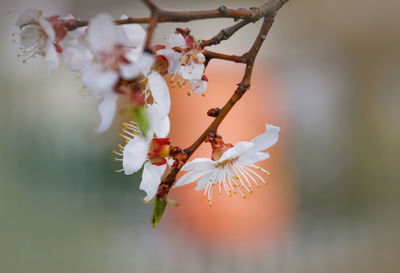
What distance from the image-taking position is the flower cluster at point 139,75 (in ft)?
1.11

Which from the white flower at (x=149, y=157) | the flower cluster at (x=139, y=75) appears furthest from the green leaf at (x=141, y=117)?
the white flower at (x=149, y=157)

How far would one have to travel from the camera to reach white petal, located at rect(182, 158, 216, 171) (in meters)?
0.48

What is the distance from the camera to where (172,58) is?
0.45m

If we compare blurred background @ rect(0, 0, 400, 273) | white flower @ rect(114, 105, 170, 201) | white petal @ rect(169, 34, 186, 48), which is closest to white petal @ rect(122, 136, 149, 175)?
white flower @ rect(114, 105, 170, 201)

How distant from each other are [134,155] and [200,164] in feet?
0.23

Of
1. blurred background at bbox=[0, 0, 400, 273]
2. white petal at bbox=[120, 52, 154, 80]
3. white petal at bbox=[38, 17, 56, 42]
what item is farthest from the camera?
blurred background at bbox=[0, 0, 400, 273]

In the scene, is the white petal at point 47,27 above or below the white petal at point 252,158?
above

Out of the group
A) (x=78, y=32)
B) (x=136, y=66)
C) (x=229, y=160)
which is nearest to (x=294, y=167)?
(x=229, y=160)

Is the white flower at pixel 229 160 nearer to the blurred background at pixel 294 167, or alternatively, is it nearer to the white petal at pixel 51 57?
the white petal at pixel 51 57

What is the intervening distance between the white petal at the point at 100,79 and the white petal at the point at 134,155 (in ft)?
0.47

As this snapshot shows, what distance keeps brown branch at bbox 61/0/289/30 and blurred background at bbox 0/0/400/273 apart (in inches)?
101

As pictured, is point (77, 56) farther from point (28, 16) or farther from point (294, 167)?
point (294, 167)

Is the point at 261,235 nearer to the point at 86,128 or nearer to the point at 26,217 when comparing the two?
the point at 86,128

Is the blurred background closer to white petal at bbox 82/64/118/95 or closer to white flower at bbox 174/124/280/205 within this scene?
white flower at bbox 174/124/280/205
